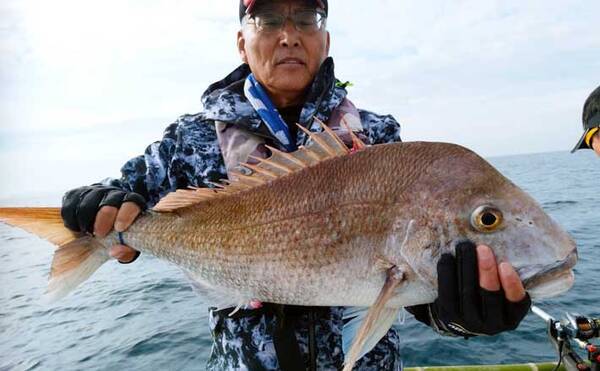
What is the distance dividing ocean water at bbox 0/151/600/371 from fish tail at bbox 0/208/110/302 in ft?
4.88

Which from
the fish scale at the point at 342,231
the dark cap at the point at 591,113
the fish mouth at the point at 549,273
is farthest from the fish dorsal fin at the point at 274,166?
the dark cap at the point at 591,113

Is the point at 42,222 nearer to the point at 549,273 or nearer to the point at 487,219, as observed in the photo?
the point at 487,219

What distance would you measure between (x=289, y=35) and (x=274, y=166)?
43.4 inches

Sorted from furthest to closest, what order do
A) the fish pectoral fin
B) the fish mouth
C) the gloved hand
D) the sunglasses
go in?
the sunglasses
the gloved hand
the fish pectoral fin
the fish mouth

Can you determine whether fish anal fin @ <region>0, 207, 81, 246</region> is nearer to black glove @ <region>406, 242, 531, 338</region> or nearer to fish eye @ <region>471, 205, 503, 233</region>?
black glove @ <region>406, 242, 531, 338</region>

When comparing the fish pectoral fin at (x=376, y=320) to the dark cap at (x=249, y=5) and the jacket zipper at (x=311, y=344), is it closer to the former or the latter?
the jacket zipper at (x=311, y=344)

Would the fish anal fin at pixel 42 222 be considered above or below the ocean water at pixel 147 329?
above

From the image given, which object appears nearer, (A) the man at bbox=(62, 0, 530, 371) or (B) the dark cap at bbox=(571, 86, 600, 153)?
(A) the man at bbox=(62, 0, 530, 371)

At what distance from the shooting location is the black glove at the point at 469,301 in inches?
77.2

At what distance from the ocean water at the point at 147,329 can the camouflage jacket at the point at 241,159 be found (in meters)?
1.23

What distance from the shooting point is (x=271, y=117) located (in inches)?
119

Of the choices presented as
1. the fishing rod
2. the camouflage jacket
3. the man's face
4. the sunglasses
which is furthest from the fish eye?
the fishing rod

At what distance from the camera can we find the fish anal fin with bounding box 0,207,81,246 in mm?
2436

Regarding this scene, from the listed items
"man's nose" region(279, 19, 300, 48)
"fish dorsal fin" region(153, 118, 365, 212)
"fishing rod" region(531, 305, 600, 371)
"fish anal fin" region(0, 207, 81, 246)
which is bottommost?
"fishing rod" region(531, 305, 600, 371)
